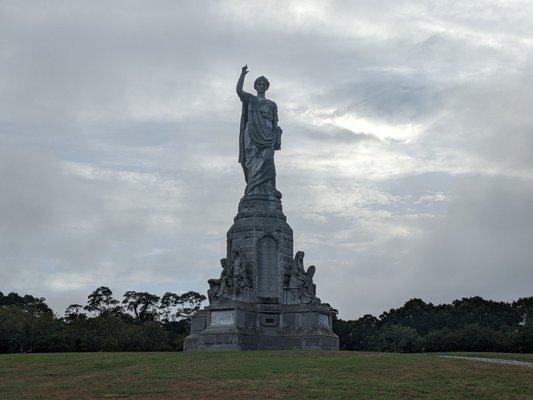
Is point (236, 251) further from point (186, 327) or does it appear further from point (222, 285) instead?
point (186, 327)

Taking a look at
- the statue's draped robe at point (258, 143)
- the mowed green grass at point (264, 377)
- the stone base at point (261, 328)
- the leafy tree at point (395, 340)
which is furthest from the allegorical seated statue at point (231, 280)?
the leafy tree at point (395, 340)

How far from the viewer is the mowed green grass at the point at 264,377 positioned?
1108 inches

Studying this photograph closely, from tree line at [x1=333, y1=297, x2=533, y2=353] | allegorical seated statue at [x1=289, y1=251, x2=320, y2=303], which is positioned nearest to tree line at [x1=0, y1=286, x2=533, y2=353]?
tree line at [x1=333, y1=297, x2=533, y2=353]

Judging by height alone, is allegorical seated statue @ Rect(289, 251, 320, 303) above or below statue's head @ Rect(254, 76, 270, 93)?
below

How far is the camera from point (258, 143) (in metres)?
50.2

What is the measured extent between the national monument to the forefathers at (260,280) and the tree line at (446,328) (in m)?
17.2

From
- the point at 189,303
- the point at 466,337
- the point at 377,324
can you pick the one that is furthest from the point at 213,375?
the point at 189,303

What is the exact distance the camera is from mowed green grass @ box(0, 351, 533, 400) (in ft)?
92.3

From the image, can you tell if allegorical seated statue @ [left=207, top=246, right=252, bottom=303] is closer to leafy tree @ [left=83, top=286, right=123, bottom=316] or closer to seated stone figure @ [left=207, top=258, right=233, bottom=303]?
seated stone figure @ [left=207, top=258, right=233, bottom=303]

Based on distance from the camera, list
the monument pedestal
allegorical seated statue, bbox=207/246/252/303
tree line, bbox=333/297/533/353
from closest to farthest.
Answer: the monument pedestal
allegorical seated statue, bbox=207/246/252/303
tree line, bbox=333/297/533/353

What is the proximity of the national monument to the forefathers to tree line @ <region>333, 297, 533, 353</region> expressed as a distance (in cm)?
1716

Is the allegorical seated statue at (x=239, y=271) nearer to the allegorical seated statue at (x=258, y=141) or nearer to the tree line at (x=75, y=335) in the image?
the allegorical seated statue at (x=258, y=141)

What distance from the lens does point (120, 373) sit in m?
33.2

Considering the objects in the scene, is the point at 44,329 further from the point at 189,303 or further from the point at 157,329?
the point at 189,303
